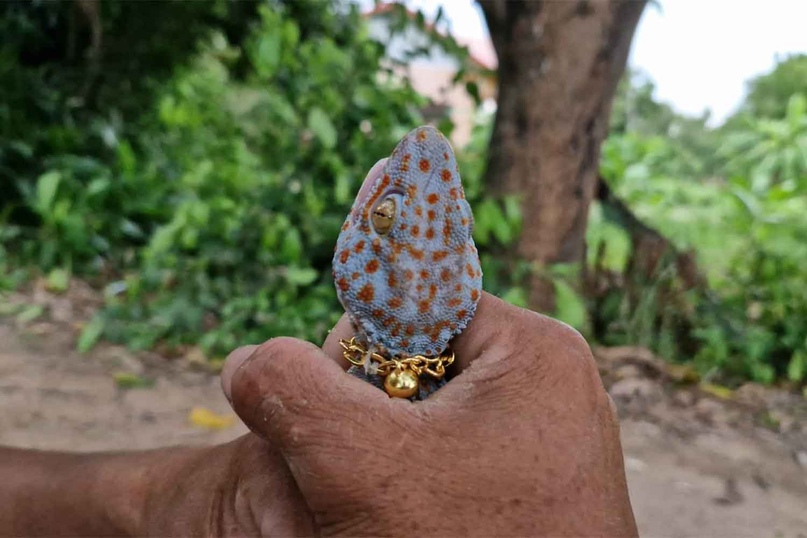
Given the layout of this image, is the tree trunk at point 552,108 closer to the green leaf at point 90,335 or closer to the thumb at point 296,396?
the green leaf at point 90,335

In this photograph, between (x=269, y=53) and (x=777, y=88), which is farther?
(x=777, y=88)

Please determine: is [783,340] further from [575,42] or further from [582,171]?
[575,42]

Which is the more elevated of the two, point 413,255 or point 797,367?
point 413,255

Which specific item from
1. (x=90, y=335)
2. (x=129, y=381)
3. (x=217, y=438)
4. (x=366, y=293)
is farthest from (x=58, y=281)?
(x=366, y=293)

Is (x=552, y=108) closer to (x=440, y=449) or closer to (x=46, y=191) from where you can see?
(x=440, y=449)

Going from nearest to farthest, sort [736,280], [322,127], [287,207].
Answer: [322,127] → [287,207] → [736,280]

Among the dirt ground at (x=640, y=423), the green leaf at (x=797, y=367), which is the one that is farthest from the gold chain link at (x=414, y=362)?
the green leaf at (x=797, y=367)

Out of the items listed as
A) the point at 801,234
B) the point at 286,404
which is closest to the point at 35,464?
the point at 286,404

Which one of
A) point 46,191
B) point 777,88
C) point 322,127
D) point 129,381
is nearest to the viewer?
point 129,381
